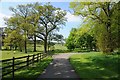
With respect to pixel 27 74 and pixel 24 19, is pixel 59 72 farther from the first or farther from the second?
pixel 24 19

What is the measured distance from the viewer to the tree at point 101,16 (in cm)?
2878

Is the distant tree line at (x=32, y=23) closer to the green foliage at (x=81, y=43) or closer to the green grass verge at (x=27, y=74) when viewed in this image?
the green foliage at (x=81, y=43)

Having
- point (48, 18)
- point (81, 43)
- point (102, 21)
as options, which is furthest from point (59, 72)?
point (81, 43)

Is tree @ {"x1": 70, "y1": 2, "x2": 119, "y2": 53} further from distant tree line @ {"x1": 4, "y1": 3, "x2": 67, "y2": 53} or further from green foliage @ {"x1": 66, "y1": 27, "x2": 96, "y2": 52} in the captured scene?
green foliage @ {"x1": 66, "y1": 27, "x2": 96, "y2": 52}

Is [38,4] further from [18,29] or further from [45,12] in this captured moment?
[18,29]

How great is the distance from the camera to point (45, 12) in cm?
5300

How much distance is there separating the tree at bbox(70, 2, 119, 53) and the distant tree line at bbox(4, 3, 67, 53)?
21210 mm

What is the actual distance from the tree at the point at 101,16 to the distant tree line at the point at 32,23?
835 inches

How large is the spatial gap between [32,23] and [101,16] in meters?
26.8

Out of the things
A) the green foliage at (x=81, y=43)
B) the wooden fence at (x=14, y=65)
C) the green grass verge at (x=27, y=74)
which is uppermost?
the green foliage at (x=81, y=43)

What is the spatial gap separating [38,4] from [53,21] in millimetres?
5072

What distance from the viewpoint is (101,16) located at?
1178 inches

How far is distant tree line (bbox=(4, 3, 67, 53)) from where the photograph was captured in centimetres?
5281

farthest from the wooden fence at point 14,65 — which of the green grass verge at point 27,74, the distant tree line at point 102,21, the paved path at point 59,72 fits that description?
the distant tree line at point 102,21
